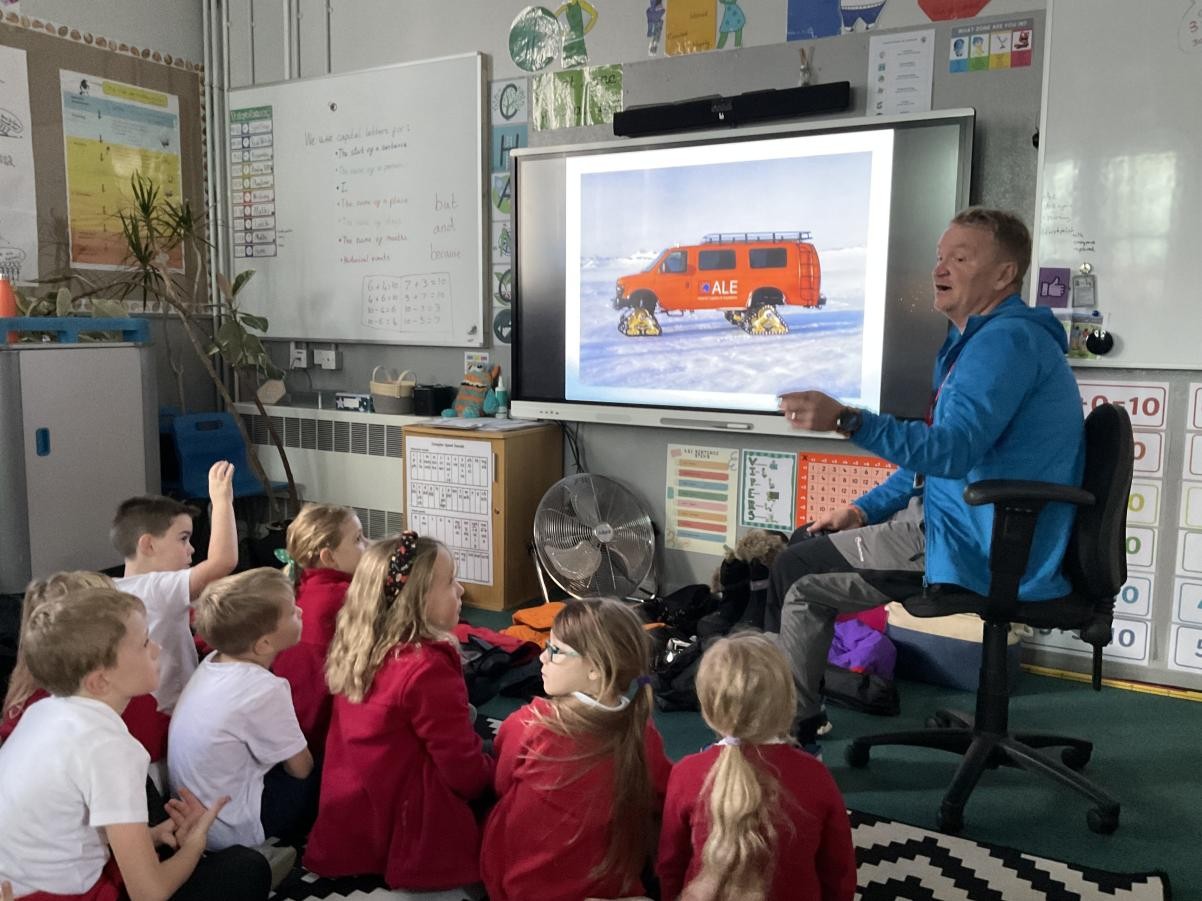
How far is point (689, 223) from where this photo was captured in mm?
3512

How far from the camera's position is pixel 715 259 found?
348 centimetres

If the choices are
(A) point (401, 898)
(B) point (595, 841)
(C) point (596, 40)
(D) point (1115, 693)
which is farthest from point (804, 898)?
(C) point (596, 40)

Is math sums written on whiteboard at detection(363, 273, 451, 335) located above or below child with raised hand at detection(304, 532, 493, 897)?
above

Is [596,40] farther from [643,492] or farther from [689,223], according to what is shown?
[643,492]

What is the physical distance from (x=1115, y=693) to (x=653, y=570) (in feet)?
5.39

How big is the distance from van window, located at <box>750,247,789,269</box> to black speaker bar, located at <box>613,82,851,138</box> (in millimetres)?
449

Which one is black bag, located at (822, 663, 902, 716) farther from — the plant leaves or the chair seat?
the plant leaves

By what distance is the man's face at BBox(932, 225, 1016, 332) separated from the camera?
2182mm

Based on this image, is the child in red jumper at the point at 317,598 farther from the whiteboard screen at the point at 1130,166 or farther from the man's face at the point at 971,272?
the whiteboard screen at the point at 1130,166

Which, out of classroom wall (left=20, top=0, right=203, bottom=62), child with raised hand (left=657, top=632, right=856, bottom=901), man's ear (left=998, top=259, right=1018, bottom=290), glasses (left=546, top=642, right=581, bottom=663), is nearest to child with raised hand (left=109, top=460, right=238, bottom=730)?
glasses (left=546, top=642, right=581, bottom=663)

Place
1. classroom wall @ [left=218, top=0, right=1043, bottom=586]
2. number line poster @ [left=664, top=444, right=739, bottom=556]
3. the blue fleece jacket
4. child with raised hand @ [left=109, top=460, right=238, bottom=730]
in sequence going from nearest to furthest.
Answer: the blue fleece jacket → child with raised hand @ [left=109, top=460, right=238, bottom=730] → classroom wall @ [left=218, top=0, right=1043, bottom=586] → number line poster @ [left=664, top=444, right=739, bottom=556]

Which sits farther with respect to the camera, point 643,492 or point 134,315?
point 134,315

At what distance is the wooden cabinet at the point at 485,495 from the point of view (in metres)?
3.75

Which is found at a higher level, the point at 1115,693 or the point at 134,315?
the point at 134,315
